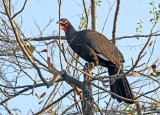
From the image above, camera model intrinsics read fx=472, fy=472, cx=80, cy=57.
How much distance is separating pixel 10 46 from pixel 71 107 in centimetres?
74

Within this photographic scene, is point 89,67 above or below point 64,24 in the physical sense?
below

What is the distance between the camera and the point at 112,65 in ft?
14.9

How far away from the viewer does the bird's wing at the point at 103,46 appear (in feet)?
14.8

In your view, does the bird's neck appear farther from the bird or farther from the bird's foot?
the bird's foot

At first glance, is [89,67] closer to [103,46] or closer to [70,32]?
[103,46]

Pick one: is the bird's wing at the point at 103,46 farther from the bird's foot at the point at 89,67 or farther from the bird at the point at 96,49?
the bird's foot at the point at 89,67

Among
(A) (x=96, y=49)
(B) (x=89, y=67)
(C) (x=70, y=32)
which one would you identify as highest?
(C) (x=70, y=32)

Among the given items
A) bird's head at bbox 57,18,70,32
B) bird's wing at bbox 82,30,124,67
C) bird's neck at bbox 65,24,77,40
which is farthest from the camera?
bird's head at bbox 57,18,70,32

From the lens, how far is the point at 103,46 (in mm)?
4637

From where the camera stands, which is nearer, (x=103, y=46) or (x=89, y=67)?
(x=89, y=67)

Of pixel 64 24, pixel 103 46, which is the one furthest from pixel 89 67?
pixel 64 24

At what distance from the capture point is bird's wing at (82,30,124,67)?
4.52m

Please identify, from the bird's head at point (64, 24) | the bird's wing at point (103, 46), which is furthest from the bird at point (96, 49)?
the bird's head at point (64, 24)

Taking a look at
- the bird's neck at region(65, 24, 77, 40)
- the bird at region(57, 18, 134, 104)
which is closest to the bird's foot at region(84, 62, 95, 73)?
the bird at region(57, 18, 134, 104)
